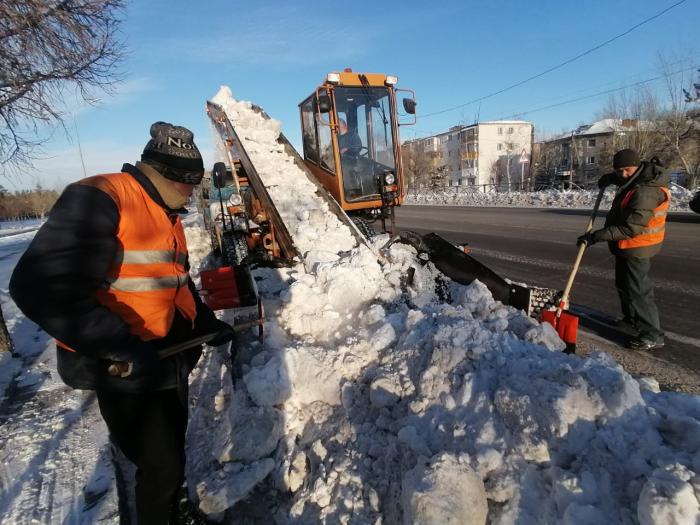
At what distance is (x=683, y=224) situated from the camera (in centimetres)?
1141

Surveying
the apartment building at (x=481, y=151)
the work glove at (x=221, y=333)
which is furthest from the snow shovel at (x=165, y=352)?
the apartment building at (x=481, y=151)

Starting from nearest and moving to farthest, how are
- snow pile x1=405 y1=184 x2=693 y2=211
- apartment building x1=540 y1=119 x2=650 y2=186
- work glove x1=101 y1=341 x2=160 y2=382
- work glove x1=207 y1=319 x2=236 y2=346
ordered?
1. work glove x1=101 y1=341 x2=160 y2=382
2. work glove x1=207 y1=319 x2=236 y2=346
3. snow pile x1=405 y1=184 x2=693 y2=211
4. apartment building x1=540 y1=119 x2=650 y2=186

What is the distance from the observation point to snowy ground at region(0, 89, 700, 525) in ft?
6.04

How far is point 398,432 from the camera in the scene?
7.75 feet

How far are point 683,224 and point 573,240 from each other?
14.4 feet

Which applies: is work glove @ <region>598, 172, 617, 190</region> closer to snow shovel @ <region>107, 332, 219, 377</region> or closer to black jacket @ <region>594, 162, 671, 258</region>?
black jacket @ <region>594, 162, 671, 258</region>

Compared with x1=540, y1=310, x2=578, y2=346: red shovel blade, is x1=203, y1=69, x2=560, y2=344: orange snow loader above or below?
above

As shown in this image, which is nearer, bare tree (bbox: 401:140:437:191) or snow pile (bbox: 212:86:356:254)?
snow pile (bbox: 212:86:356:254)

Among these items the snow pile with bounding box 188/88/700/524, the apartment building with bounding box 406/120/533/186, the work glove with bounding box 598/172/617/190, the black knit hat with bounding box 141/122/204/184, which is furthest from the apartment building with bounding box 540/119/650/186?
the black knit hat with bounding box 141/122/204/184

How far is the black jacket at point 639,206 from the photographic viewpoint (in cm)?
398

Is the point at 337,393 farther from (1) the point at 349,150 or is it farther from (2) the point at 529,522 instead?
(1) the point at 349,150

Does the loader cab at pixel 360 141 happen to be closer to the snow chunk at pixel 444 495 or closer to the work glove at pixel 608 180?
the work glove at pixel 608 180

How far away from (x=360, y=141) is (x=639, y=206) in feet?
14.3

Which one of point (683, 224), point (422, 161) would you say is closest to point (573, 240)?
point (683, 224)
